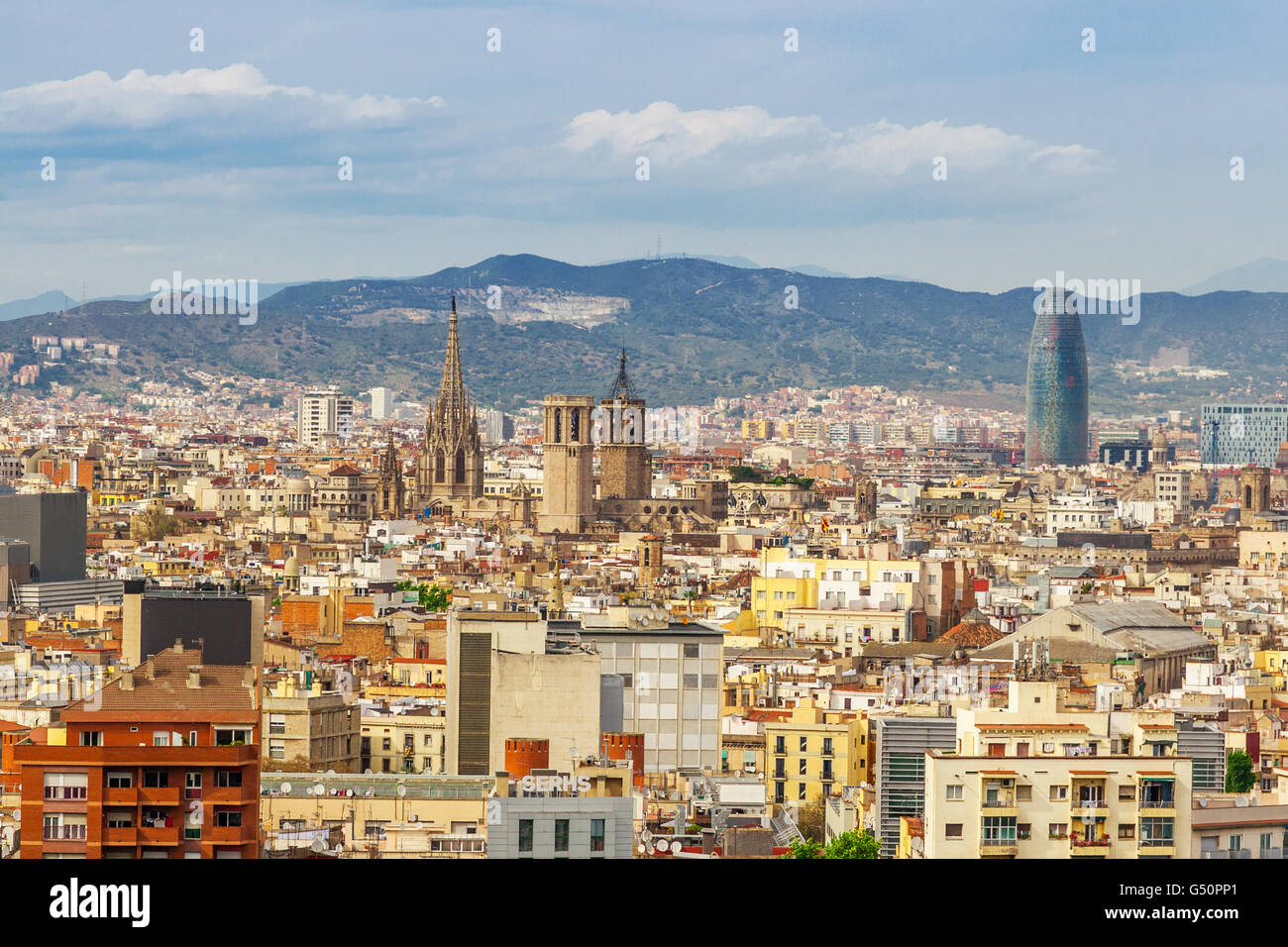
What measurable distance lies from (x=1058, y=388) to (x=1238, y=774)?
101090mm

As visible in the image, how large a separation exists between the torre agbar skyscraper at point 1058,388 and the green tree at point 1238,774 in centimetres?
9849

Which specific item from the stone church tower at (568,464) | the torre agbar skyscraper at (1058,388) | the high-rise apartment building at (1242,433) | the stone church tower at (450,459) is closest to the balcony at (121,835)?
the stone church tower at (568,464)

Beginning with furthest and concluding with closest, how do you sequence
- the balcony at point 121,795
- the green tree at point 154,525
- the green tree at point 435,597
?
the green tree at point 154,525
the green tree at point 435,597
the balcony at point 121,795

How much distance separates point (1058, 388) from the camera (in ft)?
375

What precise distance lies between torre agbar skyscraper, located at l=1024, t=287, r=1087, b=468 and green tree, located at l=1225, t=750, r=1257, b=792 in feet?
323

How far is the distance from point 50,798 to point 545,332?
108138 millimetres

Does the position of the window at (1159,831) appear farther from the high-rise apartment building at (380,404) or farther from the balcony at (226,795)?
the high-rise apartment building at (380,404)

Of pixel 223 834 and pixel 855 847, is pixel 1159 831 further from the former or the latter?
pixel 223 834

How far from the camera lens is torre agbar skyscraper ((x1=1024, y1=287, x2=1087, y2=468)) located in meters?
113

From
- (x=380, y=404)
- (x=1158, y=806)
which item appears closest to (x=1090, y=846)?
(x=1158, y=806)

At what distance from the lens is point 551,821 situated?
1073cm

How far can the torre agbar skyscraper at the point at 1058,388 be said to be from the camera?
113438 mm

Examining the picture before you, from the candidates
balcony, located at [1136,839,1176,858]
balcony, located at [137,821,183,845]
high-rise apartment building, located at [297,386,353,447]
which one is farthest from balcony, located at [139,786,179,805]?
high-rise apartment building, located at [297,386,353,447]
